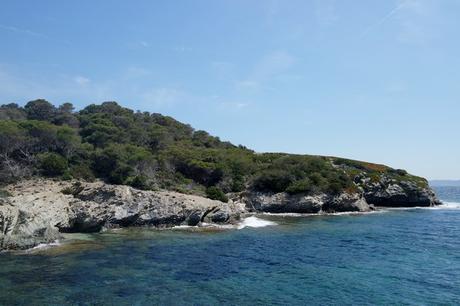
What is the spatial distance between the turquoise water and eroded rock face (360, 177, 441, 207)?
99.4ft

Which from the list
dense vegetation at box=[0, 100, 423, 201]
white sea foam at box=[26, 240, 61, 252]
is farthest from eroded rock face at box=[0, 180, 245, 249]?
dense vegetation at box=[0, 100, 423, 201]

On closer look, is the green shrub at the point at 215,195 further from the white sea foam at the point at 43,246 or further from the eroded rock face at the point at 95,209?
the white sea foam at the point at 43,246

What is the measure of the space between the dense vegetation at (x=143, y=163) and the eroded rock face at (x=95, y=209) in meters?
6.94

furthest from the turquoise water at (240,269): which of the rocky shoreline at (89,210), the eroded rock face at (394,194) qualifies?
the eroded rock face at (394,194)

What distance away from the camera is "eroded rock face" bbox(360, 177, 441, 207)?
72.9m

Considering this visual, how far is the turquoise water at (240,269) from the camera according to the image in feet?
70.1

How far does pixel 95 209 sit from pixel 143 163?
1783cm

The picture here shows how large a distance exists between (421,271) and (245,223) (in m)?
23.5

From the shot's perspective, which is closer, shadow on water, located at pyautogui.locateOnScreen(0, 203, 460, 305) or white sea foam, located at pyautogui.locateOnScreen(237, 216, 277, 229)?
shadow on water, located at pyautogui.locateOnScreen(0, 203, 460, 305)

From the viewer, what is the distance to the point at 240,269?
89.8 feet

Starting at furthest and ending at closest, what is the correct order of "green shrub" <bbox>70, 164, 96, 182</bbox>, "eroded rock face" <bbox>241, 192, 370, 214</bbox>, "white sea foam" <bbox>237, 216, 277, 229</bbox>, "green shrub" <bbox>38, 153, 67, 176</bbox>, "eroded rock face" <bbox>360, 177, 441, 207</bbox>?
"eroded rock face" <bbox>360, 177, 441, 207</bbox>
"eroded rock face" <bbox>241, 192, 370, 214</bbox>
"green shrub" <bbox>70, 164, 96, 182</bbox>
"green shrub" <bbox>38, 153, 67, 176</bbox>
"white sea foam" <bbox>237, 216, 277, 229</bbox>

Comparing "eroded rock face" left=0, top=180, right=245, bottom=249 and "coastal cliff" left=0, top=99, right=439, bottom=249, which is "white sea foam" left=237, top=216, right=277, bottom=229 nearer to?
"eroded rock face" left=0, top=180, right=245, bottom=249

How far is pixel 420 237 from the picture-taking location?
40125 mm

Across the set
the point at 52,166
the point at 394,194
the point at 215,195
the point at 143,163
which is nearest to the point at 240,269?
the point at 215,195
